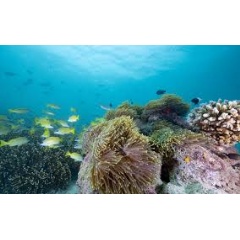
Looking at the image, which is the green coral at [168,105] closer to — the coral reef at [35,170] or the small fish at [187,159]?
the small fish at [187,159]

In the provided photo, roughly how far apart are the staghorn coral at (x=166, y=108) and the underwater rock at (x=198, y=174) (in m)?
1.81

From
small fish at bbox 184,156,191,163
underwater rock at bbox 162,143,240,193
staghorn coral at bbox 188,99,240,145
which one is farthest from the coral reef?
staghorn coral at bbox 188,99,240,145

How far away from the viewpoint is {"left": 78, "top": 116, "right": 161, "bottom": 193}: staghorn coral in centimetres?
412

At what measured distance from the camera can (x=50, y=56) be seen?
4903 cm

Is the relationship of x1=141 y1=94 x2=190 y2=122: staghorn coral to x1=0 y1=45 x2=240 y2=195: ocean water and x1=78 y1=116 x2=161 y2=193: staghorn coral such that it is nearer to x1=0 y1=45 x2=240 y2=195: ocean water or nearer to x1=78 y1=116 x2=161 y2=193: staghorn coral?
x1=78 y1=116 x2=161 y2=193: staghorn coral

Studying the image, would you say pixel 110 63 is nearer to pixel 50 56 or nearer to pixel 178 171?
pixel 50 56

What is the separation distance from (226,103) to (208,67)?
47.6 m

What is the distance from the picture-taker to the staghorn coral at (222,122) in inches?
232

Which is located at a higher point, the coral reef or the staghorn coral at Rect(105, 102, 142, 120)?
the staghorn coral at Rect(105, 102, 142, 120)

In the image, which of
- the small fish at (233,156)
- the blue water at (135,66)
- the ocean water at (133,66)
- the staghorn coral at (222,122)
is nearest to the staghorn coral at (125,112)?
the staghorn coral at (222,122)

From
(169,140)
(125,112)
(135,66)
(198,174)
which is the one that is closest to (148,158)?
(169,140)

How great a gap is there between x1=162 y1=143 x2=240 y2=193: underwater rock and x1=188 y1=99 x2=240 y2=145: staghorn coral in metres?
1.03
